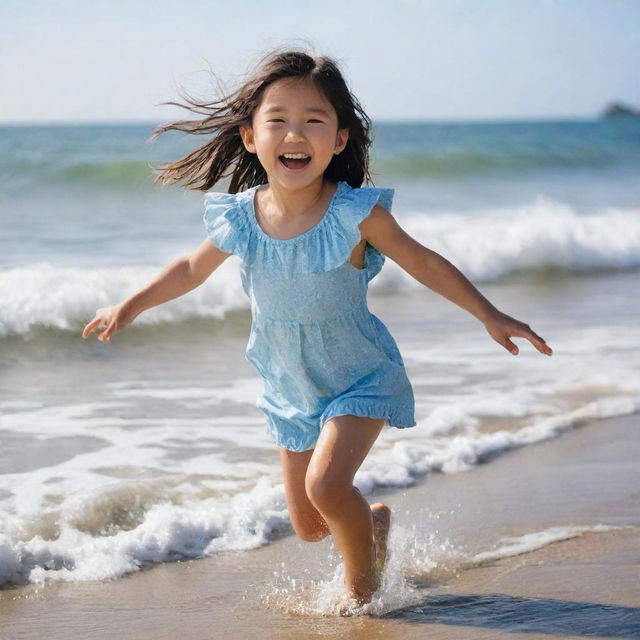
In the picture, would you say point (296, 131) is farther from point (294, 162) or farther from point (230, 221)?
point (230, 221)

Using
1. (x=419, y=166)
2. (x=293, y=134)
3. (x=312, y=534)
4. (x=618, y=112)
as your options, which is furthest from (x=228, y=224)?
(x=618, y=112)

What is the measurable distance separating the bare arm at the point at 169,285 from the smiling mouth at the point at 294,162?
356mm

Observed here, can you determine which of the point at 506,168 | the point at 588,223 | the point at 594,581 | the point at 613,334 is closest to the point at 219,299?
the point at 613,334

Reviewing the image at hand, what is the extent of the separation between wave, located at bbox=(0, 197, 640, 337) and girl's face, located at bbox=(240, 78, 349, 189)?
9.45 ft

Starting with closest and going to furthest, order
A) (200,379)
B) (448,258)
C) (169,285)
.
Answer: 1. (169,285)
2. (200,379)
3. (448,258)

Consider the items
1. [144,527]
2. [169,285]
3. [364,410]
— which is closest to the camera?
[364,410]

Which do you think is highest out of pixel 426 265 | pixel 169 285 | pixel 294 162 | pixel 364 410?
pixel 294 162

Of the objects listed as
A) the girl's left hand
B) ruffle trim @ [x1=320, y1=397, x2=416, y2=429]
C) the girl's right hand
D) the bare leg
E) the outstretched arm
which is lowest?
the bare leg

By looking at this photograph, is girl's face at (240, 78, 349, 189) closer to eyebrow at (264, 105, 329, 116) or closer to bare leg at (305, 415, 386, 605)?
eyebrow at (264, 105, 329, 116)

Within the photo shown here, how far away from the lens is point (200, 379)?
6152 mm

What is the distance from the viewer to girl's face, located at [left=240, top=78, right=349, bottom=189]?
3354mm

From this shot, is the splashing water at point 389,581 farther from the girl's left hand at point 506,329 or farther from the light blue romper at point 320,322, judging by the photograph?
the girl's left hand at point 506,329

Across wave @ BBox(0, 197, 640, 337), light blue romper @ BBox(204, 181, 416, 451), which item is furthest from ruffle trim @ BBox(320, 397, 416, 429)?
wave @ BBox(0, 197, 640, 337)

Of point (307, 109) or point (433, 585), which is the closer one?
point (307, 109)
